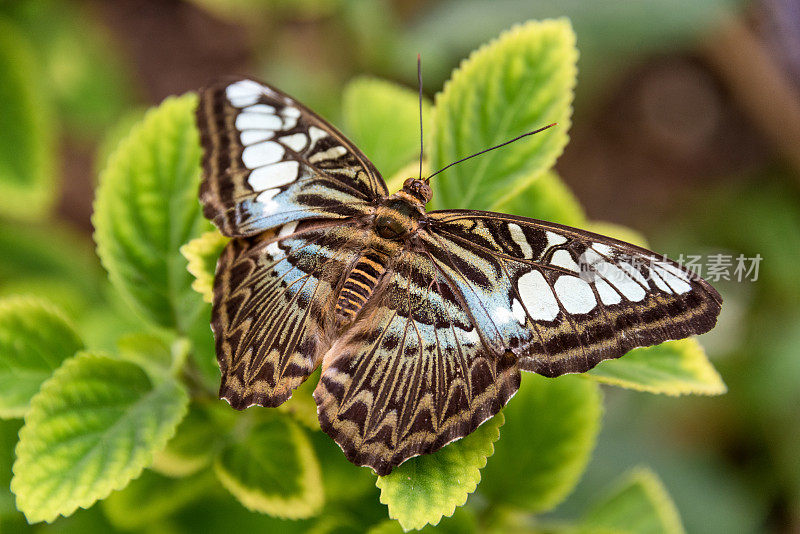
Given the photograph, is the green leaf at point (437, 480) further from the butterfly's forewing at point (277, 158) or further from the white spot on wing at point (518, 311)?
the butterfly's forewing at point (277, 158)

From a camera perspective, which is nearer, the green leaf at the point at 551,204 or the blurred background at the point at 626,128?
the green leaf at the point at 551,204

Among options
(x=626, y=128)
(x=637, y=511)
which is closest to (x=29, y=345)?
(x=637, y=511)

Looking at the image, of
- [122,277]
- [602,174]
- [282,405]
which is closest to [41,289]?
[122,277]

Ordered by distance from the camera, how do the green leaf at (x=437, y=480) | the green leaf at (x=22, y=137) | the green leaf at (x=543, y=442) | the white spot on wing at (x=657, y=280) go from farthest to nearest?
the green leaf at (x=22, y=137), the green leaf at (x=543, y=442), the white spot on wing at (x=657, y=280), the green leaf at (x=437, y=480)

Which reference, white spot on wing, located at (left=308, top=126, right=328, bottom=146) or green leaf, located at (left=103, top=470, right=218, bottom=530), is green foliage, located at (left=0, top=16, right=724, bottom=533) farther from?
white spot on wing, located at (left=308, top=126, right=328, bottom=146)

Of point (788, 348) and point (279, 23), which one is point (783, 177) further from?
point (279, 23)

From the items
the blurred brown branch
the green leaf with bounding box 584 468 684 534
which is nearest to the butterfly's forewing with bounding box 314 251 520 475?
the green leaf with bounding box 584 468 684 534

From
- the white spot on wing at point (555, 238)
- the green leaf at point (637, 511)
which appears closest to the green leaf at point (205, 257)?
the white spot on wing at point (555, 238)
